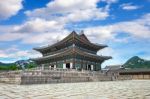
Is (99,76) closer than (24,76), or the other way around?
(24,76)

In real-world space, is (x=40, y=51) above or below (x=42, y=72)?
above

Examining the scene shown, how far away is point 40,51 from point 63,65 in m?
11.1

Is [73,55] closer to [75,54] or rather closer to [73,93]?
[75,54]

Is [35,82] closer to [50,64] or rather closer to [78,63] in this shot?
[78,63]

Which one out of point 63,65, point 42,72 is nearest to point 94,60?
point 63,65

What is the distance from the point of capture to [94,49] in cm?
4700

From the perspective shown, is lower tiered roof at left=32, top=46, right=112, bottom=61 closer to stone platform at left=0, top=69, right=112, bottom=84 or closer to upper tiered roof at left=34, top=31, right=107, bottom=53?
upper tiered roof at left=34, top=31, right=107, bottom=53

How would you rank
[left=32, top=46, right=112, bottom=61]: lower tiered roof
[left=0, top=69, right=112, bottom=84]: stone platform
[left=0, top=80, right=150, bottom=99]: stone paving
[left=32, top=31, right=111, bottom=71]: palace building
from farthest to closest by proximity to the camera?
[left=32, top=31, right=111, bottom=71]: palace building → [left=32, top=46, right=112, bottom=61]: lower tiered roof → [left=0, top=69, right=112, bottom=84]: stone platform → [left=0, top=80, right=150, bottom=99]: stone paving

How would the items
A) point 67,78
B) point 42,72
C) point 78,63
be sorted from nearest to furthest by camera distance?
point 42,72 < point 67,78 < point 78,63

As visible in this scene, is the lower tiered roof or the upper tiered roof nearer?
the lower tiered roof

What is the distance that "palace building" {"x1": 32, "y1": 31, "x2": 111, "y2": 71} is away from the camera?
1524 inches

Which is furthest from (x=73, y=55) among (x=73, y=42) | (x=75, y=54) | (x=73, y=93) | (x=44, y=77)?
(x=73, y=93)

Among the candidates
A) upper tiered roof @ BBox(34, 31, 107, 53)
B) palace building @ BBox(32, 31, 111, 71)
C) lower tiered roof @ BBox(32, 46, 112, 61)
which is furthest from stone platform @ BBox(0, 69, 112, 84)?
upper tiered roof @ BBox(34, 31, 107, 53)

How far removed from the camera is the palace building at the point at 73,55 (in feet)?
127
